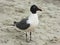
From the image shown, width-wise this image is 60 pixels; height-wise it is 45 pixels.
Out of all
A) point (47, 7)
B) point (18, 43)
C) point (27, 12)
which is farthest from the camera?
point (47, 7)

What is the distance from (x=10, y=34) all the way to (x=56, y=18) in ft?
6.33

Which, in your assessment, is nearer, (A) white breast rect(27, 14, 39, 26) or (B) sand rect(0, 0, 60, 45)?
(A) white breast rect(27, 14, 39, 26)

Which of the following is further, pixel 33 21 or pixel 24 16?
pixel 24 16

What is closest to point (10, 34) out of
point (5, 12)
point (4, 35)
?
point (4, 35)

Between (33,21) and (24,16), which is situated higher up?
(33,21)

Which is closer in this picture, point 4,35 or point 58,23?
point 4,35

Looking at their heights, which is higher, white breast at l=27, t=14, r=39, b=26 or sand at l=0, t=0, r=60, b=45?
white breast at l=27, t=14, r=39, b=26

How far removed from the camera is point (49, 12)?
26.6ft

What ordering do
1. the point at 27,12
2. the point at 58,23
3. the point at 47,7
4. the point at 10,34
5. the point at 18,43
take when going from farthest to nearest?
the point at 47,7 → the point at 27,12 → the point at 58,23 → the point at 10,34 → the point at 18,43

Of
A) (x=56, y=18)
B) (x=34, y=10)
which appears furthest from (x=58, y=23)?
(x=34, y=10)

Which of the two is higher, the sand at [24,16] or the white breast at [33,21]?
the white breast at [33,21]

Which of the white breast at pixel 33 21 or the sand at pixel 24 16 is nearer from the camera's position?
the white breast at pixel 33 21

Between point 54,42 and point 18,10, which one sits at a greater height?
point 18,10

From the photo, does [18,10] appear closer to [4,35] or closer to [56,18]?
[56,18]
